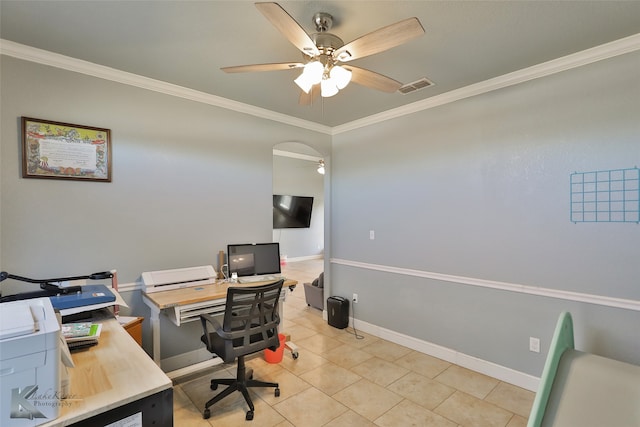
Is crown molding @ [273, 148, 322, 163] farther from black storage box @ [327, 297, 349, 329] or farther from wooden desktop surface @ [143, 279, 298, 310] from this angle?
wooden desktop surface @ [143, 279, 298, 310]

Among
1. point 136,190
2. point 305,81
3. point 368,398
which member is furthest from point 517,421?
point 136,190

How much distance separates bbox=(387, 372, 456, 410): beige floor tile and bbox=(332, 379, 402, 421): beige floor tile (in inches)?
4.1

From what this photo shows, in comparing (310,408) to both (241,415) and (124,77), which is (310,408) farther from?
(124,77)

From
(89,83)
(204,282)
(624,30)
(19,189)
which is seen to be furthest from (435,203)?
(19,189)

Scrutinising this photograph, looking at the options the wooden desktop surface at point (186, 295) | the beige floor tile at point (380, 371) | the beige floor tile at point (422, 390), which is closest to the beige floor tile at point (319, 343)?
the beige floor tile at point (380, 371)

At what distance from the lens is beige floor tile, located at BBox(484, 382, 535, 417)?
7.50 feet

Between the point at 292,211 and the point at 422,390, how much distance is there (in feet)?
20.1

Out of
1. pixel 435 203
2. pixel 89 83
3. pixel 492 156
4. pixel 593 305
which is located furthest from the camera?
pixel 435 203

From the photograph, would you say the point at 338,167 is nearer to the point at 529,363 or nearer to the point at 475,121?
the point at 475,121

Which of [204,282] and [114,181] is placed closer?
[114,181]

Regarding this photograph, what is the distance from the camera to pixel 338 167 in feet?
13.6

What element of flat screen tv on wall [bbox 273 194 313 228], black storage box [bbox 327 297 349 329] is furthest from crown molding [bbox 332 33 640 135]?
flat screen tv on wall [bbox 273 194 313 228]

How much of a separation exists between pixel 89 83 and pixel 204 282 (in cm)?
190

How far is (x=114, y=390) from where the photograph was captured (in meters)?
1.13
